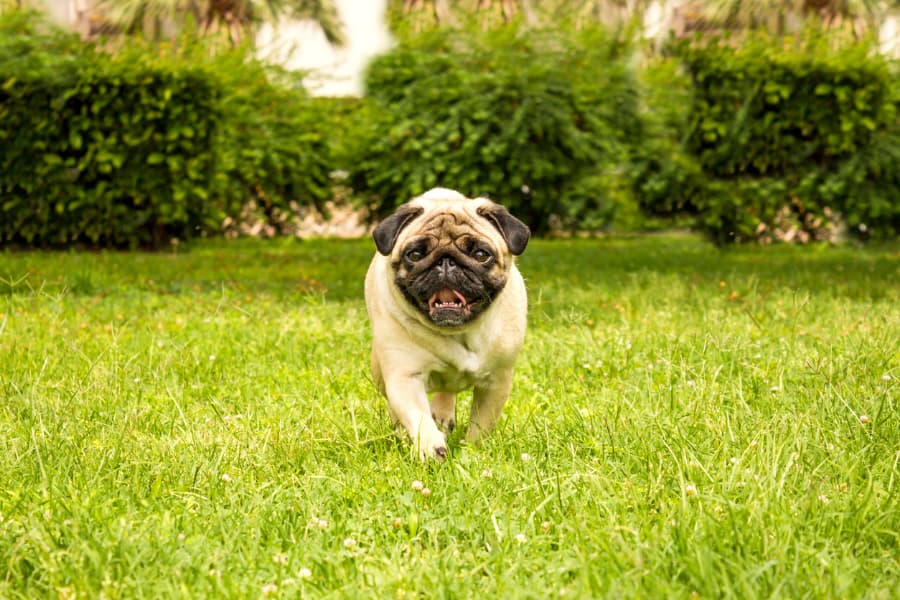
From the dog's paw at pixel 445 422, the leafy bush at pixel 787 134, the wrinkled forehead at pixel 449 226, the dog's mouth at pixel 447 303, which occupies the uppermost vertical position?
the wrinkled forehead at pixel 449 226

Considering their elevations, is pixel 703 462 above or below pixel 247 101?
above

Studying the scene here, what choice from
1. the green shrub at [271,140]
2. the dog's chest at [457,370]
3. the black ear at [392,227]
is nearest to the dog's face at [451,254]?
the black ear at [392,227]

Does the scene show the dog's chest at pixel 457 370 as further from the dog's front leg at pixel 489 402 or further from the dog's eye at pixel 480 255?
the dog's eye at pixel 480 255

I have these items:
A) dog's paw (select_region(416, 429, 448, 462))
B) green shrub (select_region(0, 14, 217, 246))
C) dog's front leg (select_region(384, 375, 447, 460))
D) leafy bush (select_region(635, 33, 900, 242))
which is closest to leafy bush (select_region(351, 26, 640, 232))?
leafy bush (select_region(635, 33, 900, 242))

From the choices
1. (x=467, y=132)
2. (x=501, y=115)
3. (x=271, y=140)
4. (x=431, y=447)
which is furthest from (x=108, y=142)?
(x=431, y=447)

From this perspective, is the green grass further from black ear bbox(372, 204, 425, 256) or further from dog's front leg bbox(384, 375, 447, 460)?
black ear bbox(372, 204, 425, 256)

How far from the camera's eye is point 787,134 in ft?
49.5

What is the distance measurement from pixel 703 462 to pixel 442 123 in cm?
1319

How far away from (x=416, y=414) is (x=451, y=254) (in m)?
0.62

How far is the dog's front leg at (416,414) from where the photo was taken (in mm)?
3566

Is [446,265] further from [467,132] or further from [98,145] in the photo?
[467,132]

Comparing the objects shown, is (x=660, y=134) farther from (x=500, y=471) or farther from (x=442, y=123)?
(x=500, y=471)

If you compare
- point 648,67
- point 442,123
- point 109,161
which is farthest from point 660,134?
point 109,161

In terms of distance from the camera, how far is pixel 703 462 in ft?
11.1
